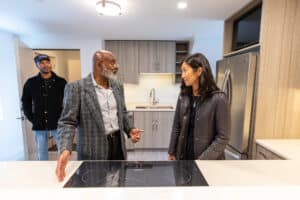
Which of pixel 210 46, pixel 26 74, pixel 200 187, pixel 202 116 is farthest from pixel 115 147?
pixel 210 46

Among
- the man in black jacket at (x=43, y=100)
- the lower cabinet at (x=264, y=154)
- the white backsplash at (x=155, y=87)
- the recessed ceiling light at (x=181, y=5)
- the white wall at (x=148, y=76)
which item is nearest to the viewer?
the lower cabinet at (x=264, y=154)

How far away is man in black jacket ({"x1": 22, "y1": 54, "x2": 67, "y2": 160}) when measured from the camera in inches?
85.2

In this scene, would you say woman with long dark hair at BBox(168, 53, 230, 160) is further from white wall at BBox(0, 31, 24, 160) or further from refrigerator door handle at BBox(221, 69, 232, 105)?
white wall at BBox(0, 31, 24, 160)

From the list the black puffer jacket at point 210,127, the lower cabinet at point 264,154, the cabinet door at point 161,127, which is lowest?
the cabinet door at point 161,127

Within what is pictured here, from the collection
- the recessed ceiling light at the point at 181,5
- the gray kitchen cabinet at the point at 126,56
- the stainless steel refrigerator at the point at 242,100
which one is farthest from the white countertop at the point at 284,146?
the gray kitchen cabinet at the point at 126,56

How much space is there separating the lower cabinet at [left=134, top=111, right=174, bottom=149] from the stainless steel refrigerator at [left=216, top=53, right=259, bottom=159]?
5.04 ft

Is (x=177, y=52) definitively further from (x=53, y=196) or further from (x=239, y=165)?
(x=53, y=196)

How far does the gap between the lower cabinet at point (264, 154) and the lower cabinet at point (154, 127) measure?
1.81 m

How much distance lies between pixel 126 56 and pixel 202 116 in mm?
2684

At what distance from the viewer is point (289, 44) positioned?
168 centimetres

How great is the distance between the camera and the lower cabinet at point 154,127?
339cm

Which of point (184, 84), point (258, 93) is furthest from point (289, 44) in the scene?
point (184, 84)

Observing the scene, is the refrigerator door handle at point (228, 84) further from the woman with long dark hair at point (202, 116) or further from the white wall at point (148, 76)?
the white wall at point (148, 76)

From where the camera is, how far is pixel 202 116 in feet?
3.97
